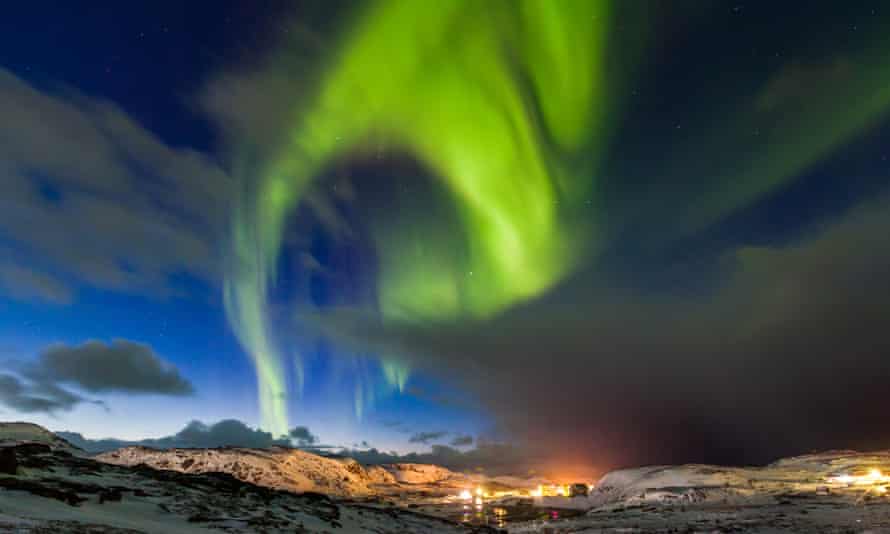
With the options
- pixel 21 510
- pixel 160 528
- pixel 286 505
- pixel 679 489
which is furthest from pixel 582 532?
pixel 679 489

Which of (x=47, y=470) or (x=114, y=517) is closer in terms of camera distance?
(x=114, y=517)

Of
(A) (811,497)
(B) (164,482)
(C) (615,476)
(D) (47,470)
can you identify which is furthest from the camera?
(C) (615,476)

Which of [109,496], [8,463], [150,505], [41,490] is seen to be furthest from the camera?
[150,505]

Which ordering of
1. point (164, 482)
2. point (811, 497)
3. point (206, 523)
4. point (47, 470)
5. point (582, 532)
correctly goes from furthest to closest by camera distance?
point (811, 497) < point (582, 532) < point (164, 482) < point (47, 470) < point (206, 523)

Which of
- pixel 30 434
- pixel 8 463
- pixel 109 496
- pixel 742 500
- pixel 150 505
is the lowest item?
pixel 150 505

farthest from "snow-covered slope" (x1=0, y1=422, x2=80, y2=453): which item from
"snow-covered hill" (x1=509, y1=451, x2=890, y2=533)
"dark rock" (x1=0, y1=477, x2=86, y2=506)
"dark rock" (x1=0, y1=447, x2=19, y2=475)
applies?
"snow-covered hill" (x1=509, y1=451, x2=890, y2=533)

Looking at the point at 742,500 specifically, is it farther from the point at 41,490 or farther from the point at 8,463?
the point at 8,463

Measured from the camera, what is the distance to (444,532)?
3603 centimetres

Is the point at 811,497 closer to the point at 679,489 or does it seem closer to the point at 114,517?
the point at 679,489

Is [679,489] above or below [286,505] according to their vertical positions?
above

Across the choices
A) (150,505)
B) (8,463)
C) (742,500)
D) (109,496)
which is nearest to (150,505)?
(150,505)

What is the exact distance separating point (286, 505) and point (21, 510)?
59.7 feet

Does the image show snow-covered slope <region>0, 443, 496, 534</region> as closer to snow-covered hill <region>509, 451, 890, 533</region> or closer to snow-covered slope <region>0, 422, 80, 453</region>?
snow-covered hill <region>509, 451, 890, 533</region>

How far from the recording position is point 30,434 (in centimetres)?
7319
